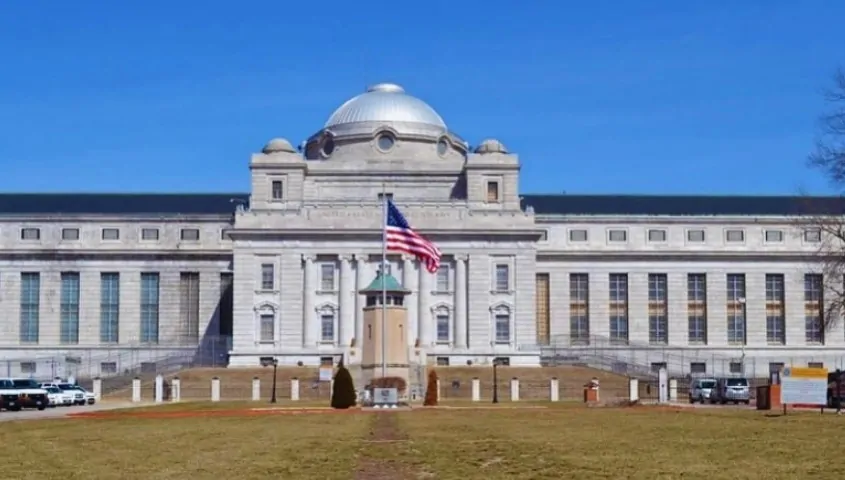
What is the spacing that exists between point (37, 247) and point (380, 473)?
92.2m

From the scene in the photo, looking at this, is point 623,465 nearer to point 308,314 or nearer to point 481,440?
point 481,440

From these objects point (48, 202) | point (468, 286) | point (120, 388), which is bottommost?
point (120, 388)

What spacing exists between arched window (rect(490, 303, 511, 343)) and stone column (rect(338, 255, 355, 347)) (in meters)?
10.3

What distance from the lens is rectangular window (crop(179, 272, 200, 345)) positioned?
11381cm

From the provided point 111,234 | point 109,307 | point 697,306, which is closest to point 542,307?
point 697,306

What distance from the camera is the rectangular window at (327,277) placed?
104 m

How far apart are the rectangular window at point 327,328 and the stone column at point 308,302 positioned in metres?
0.52

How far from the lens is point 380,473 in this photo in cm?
2647

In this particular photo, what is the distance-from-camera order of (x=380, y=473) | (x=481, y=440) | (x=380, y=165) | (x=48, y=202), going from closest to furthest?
(x=380, y=473) → (x=481, y=440) → (x=380, y=165) → (x=48, y=202)

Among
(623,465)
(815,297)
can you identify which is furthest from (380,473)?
(815,297)

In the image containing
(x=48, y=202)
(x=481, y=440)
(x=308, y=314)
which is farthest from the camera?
(x=48, y=202)

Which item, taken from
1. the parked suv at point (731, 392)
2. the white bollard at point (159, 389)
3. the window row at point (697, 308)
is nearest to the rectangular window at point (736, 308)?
the window row at point (697, 308)

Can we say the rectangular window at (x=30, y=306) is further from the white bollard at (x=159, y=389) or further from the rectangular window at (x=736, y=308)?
the rectangular window at (x=736, y=308)

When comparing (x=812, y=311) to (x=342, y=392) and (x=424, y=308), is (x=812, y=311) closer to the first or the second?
(x=424, y=308)
